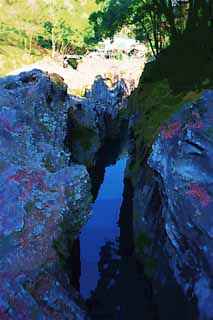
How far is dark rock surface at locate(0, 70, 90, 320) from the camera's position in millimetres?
8492

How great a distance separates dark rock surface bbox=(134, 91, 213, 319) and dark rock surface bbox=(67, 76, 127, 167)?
35.7 feet

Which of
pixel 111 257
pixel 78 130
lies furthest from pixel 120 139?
pixel 111 257

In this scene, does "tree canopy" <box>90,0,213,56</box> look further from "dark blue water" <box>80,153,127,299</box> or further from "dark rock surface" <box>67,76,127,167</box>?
"dark blue water" <box>80,153,127,299</box>

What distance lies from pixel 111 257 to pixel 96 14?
977cm

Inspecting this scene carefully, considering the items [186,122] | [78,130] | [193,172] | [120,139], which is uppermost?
[186,122]

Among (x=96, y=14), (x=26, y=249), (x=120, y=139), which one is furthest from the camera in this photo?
(x=120, y=139)

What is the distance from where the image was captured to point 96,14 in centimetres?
Answer: 1845

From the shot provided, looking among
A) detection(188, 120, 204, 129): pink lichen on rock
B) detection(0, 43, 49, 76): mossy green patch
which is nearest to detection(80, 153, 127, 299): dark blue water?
detection(188, 120, 204, 129): pink lichen on rock

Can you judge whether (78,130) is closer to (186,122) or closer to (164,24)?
(164,24)

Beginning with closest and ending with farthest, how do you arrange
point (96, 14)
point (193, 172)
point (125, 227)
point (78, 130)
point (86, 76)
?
point (193, 172), point (125, 227), point (96, 14), point (78, 130), point (86, 76)

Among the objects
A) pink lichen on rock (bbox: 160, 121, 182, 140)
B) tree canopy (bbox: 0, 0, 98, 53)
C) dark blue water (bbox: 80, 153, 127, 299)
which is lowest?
dark blue water (bbox: 80, 153, 127, 299)

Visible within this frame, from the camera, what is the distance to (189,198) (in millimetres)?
8359

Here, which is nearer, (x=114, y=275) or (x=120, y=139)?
(x=114, y=275)

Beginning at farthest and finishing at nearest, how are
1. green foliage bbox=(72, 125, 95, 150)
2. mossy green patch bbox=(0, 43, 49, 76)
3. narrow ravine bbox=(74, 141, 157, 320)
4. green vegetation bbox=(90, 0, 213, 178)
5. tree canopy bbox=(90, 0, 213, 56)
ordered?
1. mossy green patch bbox=(0, 43, 49, 76)
2. green foliage bbox=(72, 125, 95, 150)
3. tree canopy bbox=(90, 0, 213, 56)
4. green vegetation bbox=(90, 0, 213, 178)
5. narrow ravine bbox=(74, 141, 157, 320)
